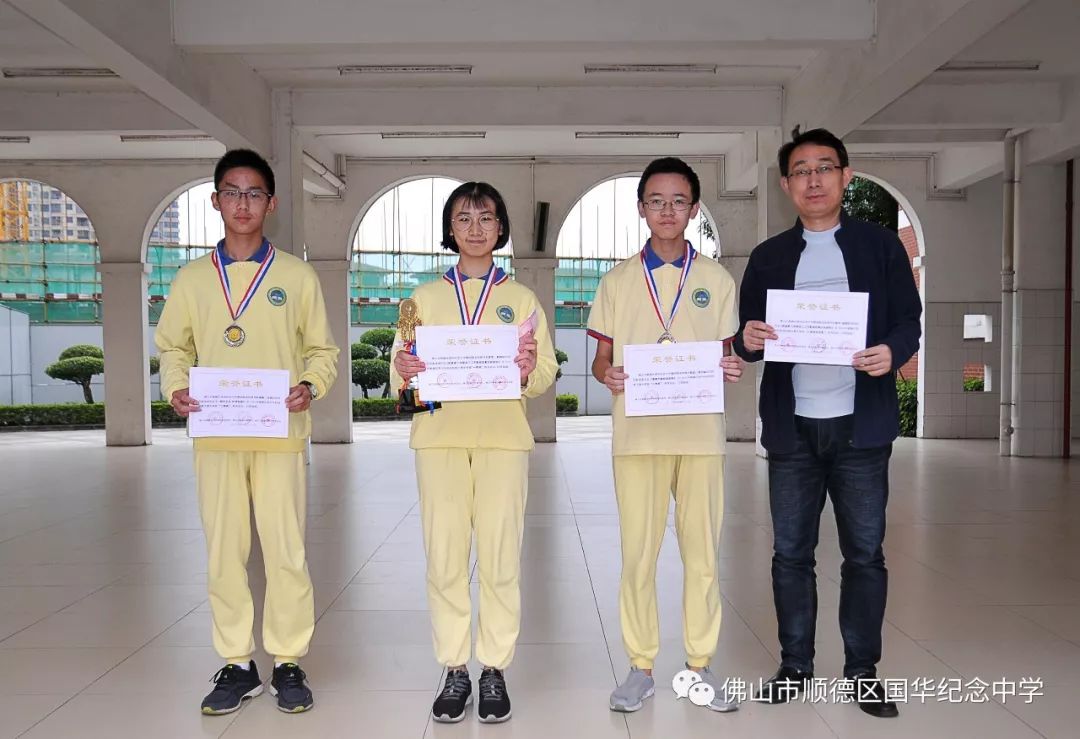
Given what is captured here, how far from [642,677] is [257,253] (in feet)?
6.20

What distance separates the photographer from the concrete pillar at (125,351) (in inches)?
514

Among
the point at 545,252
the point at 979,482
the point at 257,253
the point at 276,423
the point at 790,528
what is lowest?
the point at 979,482

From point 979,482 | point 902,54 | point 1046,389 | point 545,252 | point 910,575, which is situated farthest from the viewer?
point 545,252

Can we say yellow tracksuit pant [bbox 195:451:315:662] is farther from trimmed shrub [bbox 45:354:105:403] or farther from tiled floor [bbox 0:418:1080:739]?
trimmed shrub [bbox 45:354:105:403]

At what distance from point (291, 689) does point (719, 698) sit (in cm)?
139

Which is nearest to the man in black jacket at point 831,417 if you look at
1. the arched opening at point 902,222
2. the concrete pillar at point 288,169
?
the concrete pillar at point 288,169

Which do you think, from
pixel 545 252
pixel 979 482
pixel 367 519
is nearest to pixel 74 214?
pixel 545 252

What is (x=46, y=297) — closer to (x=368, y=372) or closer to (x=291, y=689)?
(x=368, y=372)

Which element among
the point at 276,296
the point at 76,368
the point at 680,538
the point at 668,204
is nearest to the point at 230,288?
the point at 276,296

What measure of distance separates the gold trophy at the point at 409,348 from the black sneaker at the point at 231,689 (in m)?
1.04

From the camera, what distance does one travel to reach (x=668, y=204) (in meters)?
2.92

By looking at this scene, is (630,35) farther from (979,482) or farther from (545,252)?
(545,252)

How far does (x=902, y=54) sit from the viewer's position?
253 inches

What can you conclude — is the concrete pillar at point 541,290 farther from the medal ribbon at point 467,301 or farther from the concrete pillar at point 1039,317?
the medal ribbon at point 467,301
